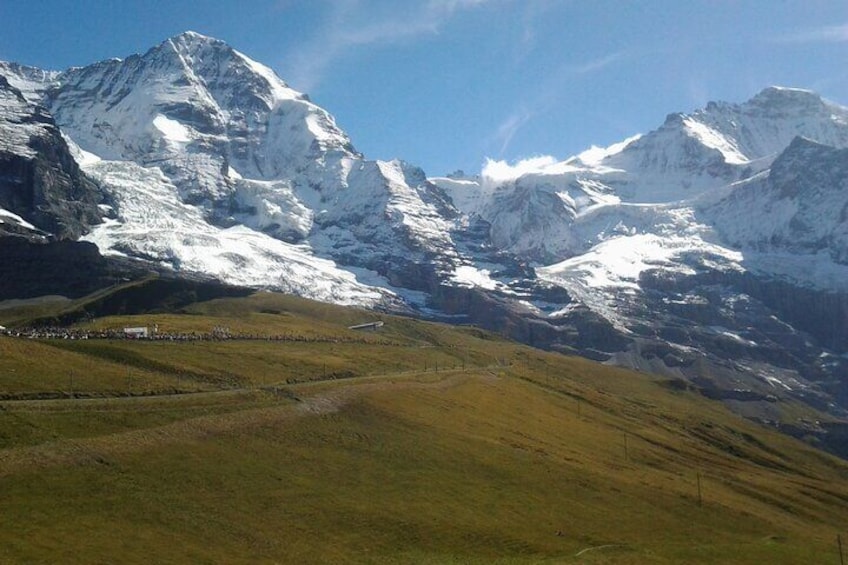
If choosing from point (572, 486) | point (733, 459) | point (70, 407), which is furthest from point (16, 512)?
point (733, 459)

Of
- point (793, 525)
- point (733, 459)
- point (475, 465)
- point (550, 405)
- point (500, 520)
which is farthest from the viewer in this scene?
point (733, 459)

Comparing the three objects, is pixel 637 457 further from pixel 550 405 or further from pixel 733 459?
pixel 733 459

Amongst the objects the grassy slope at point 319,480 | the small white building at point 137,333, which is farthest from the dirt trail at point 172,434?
the small white building at point 137,333

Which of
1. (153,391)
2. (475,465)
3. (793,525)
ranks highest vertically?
(153,391)

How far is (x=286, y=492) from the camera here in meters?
80.7

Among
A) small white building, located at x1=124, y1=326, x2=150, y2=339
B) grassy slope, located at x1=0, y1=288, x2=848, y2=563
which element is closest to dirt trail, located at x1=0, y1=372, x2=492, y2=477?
grassy slope, located at x1=0, y1=288, x2=848, y2=563

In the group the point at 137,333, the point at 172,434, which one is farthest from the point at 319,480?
the point at 137,333

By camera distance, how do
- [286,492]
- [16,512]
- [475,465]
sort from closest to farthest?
[16,512] < [286,492] < [475,465]

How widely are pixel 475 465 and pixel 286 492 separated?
31.8 m

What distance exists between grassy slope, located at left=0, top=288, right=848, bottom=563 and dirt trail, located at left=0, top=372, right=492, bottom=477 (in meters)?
0.27

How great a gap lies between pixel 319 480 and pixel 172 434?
16.5 meters

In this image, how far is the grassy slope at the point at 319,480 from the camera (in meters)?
68.5

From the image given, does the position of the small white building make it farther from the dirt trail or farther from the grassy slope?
the dirt trail

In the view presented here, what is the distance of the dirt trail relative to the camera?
73.9 meters
